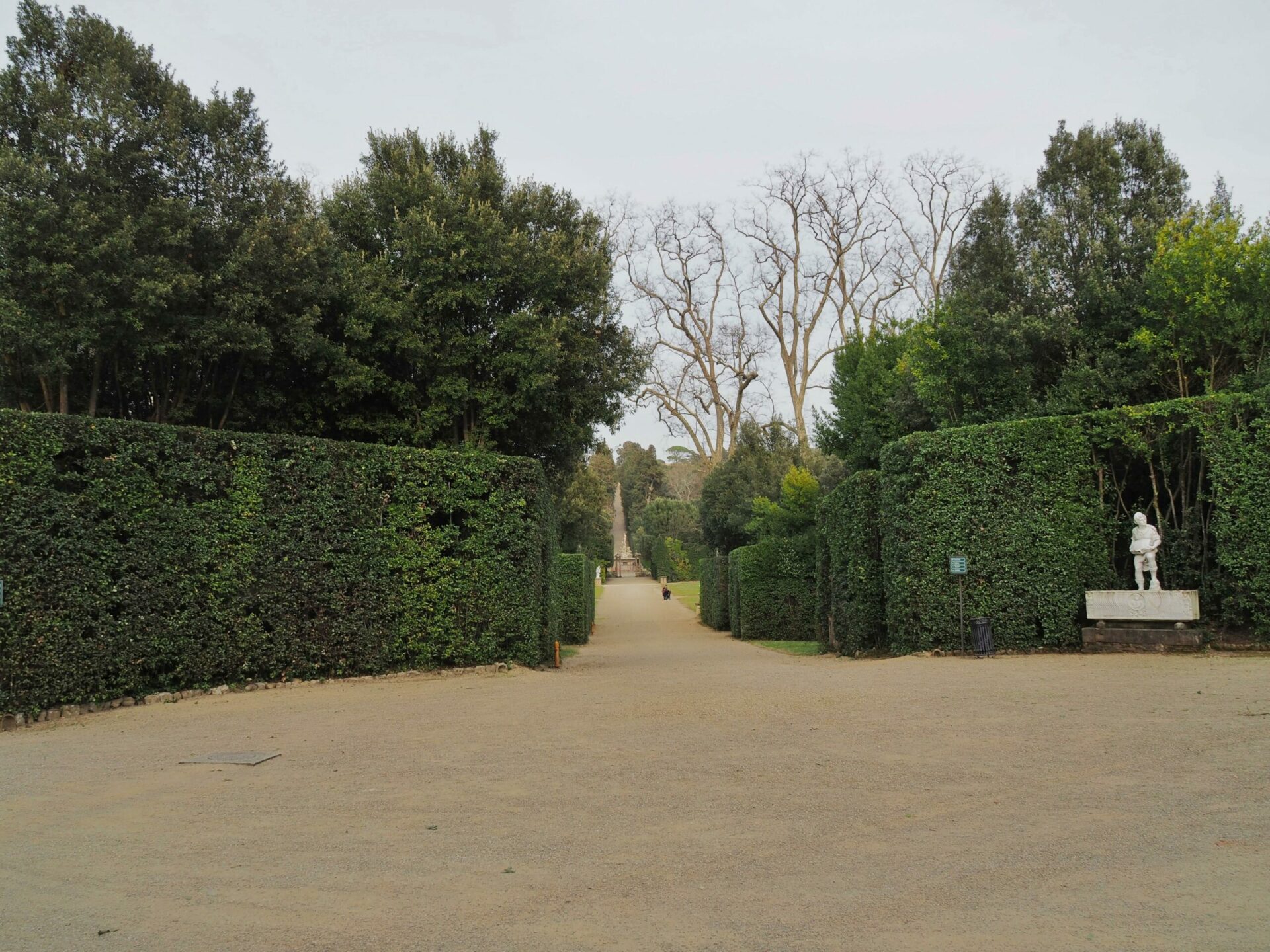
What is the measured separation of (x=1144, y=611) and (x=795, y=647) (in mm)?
11636

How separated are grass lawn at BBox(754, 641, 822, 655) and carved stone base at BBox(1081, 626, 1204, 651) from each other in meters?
7.58

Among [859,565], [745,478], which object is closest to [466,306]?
[859,565]

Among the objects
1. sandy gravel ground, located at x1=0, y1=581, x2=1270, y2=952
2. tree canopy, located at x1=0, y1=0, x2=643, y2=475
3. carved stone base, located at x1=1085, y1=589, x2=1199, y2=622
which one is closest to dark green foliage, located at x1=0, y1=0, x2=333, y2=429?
tree canopy, located at x1=0, y1=0, x2=643, y2=475

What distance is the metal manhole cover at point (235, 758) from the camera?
26.5ft

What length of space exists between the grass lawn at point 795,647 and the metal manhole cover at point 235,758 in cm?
1607

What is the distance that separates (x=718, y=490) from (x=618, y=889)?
40.8 meters

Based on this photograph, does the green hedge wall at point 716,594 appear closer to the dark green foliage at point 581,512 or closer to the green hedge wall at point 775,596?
the green hedge wall at point 775,596

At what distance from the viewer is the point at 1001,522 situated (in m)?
16.4

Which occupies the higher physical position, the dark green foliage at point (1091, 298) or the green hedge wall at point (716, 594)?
the dark green foliage at point (1091, 298)

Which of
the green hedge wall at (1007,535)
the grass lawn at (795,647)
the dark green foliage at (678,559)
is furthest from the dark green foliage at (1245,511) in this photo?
the dark green foliage at (678,559)

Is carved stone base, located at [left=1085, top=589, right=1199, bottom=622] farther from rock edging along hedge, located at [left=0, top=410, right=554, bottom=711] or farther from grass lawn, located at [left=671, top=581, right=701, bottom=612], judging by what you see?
grass lawn, located at [left=671, top=581, right=701, bottom=612]

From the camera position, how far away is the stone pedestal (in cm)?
1520

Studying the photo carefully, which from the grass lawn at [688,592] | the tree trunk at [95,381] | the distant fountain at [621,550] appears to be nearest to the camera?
the tree trunk at [95,381]

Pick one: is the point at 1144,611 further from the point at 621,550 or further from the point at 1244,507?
the point at 621,550
